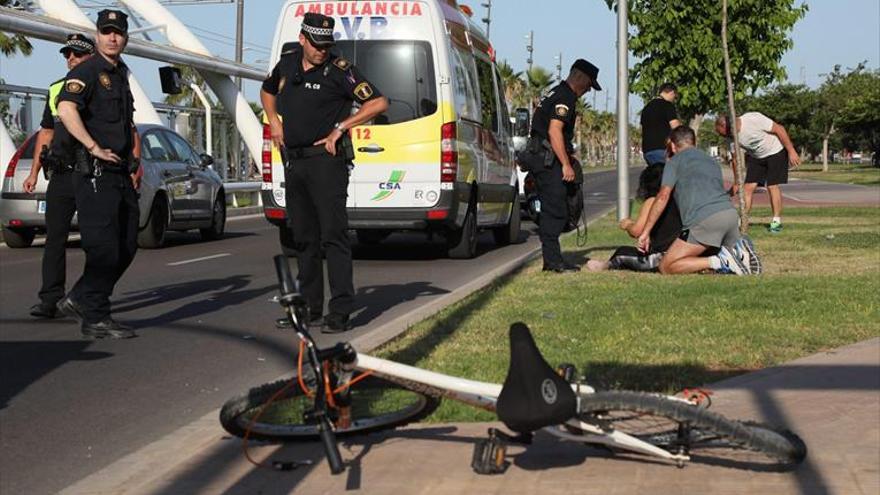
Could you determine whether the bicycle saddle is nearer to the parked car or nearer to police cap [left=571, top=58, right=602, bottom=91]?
police cap [left=571, top=58, right=602, bottom=91]

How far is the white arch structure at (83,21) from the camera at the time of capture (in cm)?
2769

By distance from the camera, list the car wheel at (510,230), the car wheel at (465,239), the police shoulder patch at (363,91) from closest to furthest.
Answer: the police shoulder patch at (363,91) → the car wheel at (465,239) → the car wheel at (510,230)

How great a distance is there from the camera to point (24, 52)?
40.9 meters

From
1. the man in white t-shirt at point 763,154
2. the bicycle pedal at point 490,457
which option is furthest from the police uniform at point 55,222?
the man in white t-shirt at point 763,154

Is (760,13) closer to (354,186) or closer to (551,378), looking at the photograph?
(354,186)

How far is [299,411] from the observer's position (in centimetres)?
459

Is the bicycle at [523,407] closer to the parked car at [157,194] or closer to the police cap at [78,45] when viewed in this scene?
the police cap at [78,45]

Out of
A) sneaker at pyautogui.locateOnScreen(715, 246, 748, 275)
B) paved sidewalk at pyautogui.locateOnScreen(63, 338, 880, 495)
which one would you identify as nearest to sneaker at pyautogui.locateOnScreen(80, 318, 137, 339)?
paved sidewalk at pyautogui.locateOnScreen(63, 338, 880, 495)

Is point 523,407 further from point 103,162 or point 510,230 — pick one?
point 510,230

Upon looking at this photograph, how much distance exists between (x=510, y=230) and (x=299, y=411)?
42.3 ft

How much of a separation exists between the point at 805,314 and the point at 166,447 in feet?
14.7

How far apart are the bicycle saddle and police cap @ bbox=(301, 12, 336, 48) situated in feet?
12.8

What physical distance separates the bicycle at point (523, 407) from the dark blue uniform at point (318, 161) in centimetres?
341

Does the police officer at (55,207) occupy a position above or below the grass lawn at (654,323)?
above
